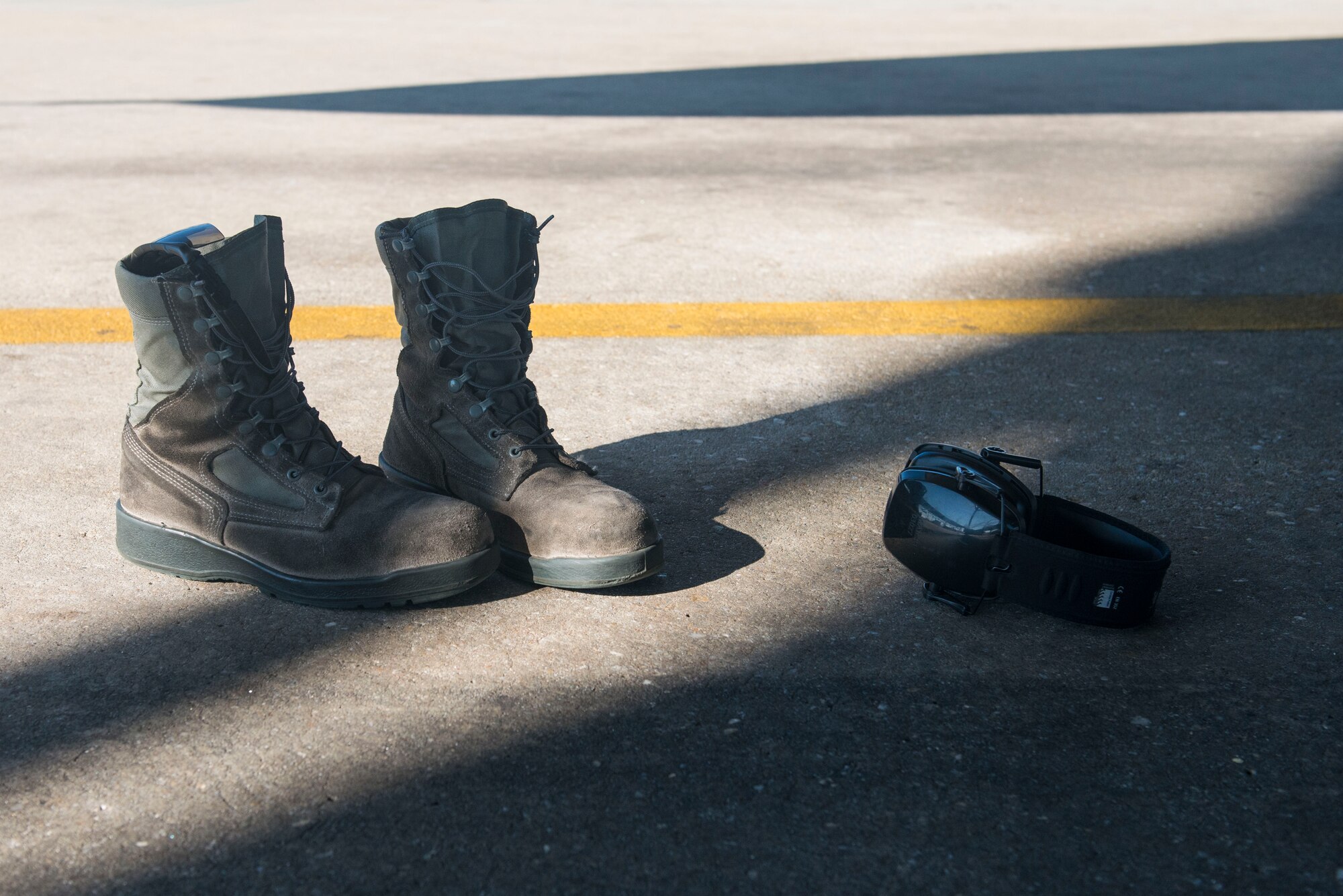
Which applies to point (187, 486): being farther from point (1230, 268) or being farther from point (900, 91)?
point (900, 91)

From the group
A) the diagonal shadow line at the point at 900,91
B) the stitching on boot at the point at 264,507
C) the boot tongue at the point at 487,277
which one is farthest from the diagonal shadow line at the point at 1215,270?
the diagonal shadow line at the point at 900,91

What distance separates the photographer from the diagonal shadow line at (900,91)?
8.15m

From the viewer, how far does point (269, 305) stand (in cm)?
215

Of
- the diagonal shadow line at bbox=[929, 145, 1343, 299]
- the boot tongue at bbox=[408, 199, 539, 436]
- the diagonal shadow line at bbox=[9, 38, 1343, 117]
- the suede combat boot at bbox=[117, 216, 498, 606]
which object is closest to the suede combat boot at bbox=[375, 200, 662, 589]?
the boot tongue at bbox=[408, 199, 539, 436]

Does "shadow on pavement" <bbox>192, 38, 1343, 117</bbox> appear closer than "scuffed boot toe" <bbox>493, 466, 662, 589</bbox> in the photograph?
No

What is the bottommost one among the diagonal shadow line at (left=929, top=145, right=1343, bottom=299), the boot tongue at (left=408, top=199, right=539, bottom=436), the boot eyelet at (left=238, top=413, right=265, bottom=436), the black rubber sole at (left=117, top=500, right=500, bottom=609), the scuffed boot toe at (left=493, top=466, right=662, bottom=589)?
the black rubber sole at (left=117, top=500, right=500, bottom=609)

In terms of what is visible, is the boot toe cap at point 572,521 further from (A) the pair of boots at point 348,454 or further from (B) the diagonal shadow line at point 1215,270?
(B) the diagonal shadow line at point 1215,270

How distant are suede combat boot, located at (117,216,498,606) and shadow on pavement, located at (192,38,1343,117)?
6.06 m

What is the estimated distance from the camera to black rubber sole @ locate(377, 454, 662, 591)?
6.95 ft

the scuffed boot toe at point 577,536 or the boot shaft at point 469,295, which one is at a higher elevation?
the boot shaft at point 469,295

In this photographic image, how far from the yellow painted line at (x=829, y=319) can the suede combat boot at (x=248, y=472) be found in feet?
5.07

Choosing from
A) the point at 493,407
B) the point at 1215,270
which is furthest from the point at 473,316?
the point at 1215,270

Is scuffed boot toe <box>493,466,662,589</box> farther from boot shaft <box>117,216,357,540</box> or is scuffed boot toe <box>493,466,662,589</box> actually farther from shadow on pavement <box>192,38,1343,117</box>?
shadow on pavement <box>192,38,1343,117</box>

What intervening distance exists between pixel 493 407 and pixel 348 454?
0.28 meters
